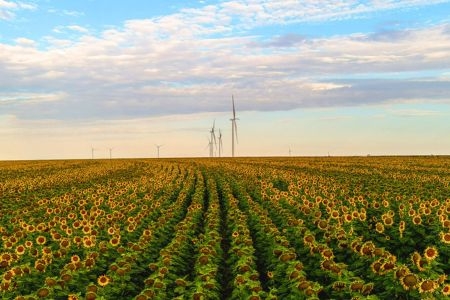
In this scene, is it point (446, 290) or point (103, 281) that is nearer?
point (446, 290)

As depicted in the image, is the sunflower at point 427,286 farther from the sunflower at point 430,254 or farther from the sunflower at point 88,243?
the sunflower at point 88,243

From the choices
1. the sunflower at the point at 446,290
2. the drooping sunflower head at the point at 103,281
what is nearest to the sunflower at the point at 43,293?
the drooping sunflower head at the point at 103,281

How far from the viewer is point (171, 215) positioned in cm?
1906

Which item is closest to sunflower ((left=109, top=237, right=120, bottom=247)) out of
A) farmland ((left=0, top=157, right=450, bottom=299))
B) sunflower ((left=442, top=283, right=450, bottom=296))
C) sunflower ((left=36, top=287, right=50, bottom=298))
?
farmland ((left=0, top=157, right=450, bottom=299))

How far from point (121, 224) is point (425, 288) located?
1114 centimetres

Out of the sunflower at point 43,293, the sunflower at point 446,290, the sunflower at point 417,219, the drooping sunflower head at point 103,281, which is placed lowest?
the sunflower at point 43,293

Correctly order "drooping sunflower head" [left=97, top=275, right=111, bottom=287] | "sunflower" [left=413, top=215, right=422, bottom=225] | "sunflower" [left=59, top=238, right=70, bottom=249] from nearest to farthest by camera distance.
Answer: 1. "drooping sunflower head" [left=97, top=275, right=111, bottom=287]
2. "sunflower" [left=59, top=238, right=70, bottom=249]
3. "sunflower" [left=413, top=215, right=422, bottom=225]

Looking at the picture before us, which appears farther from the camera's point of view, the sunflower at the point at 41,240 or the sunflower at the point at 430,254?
the sunflower at the point at 41,240

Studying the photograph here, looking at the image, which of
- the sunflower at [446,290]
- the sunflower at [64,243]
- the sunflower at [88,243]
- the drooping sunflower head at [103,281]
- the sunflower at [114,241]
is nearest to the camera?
the sunflower at [446,290]

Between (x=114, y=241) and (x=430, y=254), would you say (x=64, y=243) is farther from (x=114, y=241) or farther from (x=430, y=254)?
(x=430, y=254)

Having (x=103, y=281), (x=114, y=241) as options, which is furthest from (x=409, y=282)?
(x=114, y=241)

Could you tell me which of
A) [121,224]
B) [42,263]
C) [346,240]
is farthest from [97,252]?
[346,240]

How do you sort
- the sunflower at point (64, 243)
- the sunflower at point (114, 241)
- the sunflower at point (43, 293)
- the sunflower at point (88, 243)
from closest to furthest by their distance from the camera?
the sunflower at point (43, 293) → the sunflower at point (88, 243) → the sunflower at point (64, 243) → the sunflower at point (114, 241)

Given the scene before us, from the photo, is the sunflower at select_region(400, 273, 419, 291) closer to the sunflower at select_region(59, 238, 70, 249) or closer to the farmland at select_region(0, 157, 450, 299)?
the farmland at select_region(0, 157, 450, 299)
